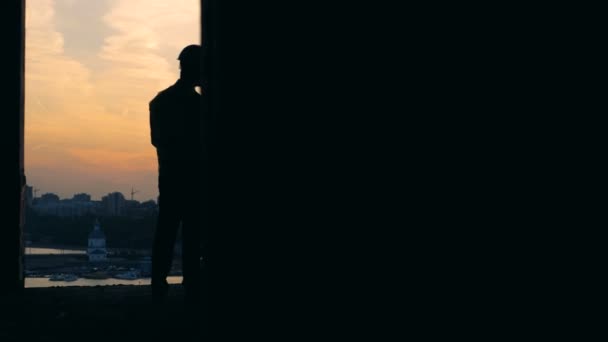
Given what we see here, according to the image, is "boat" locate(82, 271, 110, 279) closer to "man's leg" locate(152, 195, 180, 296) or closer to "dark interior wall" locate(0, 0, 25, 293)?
"dark interior wall" locate(0, 0, 25, 293)

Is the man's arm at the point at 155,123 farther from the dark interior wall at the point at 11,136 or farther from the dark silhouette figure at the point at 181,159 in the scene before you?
the dark interior wall at the point at 11,136

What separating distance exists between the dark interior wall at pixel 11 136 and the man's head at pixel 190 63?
224 centimetres

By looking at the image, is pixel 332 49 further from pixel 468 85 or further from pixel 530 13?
pixel 530 13

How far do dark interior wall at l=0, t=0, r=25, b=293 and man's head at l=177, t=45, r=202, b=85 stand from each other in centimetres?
224

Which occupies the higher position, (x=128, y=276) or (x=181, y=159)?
(x=181, y=159)

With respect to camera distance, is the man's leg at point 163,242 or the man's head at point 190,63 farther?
the man's leg at point 163,242

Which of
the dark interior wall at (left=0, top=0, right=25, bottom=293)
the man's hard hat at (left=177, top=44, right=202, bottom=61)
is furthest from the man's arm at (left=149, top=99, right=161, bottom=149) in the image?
the dark interior wall at (left=0, top=0, right=25, bottom=293)

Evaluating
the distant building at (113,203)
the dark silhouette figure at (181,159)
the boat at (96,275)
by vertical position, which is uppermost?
the distant building at (113,203)

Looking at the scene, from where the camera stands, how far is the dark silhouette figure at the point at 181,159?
540 cm

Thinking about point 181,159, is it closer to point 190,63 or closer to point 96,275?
point 190,63

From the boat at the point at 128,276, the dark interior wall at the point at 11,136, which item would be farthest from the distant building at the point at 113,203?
the dark interior wall at the point at 11,136

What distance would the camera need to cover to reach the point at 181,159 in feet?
18.1

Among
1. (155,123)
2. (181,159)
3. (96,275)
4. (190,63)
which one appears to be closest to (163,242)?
(181,159)

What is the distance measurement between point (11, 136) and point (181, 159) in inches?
86.8
